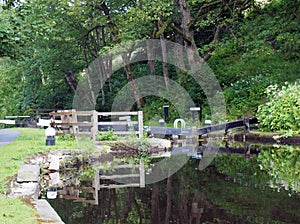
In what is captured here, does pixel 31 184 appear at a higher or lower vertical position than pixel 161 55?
lower

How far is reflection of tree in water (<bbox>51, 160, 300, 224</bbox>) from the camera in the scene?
22.4ft

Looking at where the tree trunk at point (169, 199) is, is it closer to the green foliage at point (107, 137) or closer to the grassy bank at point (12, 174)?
the grassy bank at point (12, 174)

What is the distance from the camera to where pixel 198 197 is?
27.2ft

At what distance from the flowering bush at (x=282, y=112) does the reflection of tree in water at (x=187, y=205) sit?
8.10 metres

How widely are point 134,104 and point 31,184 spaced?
2054 centimetres

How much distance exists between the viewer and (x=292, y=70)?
22.8 metres

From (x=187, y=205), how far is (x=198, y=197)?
0.67 metres

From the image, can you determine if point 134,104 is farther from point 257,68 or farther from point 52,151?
point 52,151

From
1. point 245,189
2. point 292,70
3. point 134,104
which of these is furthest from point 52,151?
point 134,104

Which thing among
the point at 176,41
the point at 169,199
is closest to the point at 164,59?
the point at 176,41

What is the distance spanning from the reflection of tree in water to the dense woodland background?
8.25 meters

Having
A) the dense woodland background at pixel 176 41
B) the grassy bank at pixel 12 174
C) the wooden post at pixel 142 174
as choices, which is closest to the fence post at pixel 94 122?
the grassy bank at pixel 12 174

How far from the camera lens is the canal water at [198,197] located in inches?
272

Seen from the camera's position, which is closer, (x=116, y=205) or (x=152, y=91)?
(x=116, y=205)
